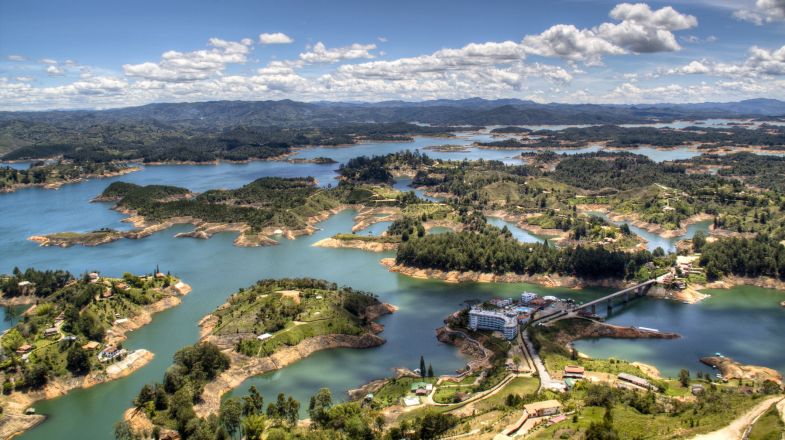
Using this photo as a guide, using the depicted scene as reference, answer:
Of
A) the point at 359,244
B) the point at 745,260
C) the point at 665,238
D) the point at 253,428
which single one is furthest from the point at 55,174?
the point at 745,260

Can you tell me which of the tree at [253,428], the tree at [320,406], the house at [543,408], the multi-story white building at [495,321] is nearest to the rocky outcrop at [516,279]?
the multi-story white building at [495,321]

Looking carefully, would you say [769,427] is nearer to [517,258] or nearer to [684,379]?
[684,379]

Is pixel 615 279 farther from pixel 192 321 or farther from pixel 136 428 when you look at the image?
pixel 136 428

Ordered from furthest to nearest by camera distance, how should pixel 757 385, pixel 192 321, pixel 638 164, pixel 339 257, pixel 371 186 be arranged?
pixel 638 164, pixel 371 186, pixel 339 257, pixel 192 321, pixel 757 385

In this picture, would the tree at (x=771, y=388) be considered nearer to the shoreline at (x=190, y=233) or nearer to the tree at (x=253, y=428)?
the tree at (x=253, y=428)

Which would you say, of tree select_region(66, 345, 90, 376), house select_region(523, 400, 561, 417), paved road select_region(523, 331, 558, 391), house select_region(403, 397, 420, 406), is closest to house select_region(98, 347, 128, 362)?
tree select_region(66, 345, 90, 376)

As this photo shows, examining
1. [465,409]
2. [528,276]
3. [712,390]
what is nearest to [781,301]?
[528,276]
